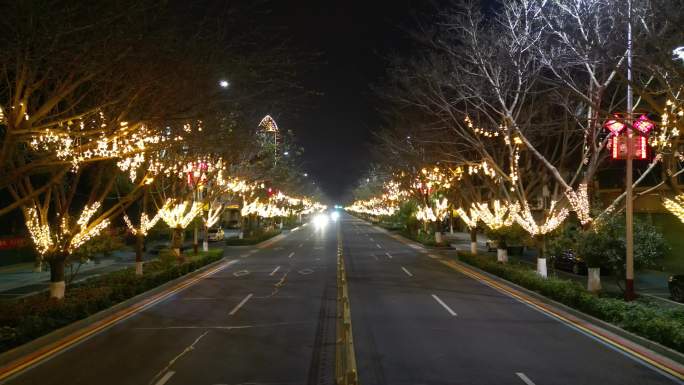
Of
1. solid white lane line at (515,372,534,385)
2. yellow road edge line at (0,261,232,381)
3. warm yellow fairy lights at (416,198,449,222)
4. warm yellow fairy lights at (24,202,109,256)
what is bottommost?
yellow road edge line at (0,261,232,381)

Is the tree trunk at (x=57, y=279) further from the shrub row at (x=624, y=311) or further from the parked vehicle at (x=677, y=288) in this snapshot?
the parked vehicle at (x=677, y=288)

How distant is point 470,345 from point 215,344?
519cm

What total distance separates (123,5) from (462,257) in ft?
82.7

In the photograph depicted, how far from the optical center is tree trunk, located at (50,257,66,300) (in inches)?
646

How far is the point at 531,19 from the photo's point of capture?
19.0 meters

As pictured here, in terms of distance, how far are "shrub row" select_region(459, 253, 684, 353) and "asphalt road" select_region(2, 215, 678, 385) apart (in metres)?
1.01

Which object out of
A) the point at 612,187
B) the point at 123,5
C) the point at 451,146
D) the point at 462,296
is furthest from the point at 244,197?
the point at 123,5

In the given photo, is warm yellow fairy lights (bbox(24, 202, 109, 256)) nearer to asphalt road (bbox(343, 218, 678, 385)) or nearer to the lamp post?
asphalt road (bbox(343, 218, 678, 385))

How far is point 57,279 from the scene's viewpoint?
16703 millimetres

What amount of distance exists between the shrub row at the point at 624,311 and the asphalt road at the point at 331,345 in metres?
1.01

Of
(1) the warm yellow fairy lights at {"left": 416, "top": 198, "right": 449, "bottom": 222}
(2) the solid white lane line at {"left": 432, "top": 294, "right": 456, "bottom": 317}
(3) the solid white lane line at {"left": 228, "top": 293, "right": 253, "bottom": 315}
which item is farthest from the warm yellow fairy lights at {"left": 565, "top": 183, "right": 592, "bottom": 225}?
(1) the warm yellow fairy lights at {"left": 416, "top": 198, "right": 449, "bottom": 222}

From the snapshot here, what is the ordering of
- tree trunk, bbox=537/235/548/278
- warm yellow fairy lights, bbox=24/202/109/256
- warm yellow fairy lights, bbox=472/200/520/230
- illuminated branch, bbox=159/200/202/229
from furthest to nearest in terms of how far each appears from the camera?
1. illuminated branch, bbox=159/200/202/229
2. warm yellow fairy lights, bbox=472/200/520/230
3. tree trunk, bbox=537/235/548/278
4. warm yellow fairy lights, bbox=24/202/109/256

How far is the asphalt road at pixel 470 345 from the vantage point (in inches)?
369

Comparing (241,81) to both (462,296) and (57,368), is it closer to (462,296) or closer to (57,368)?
(57,368)
